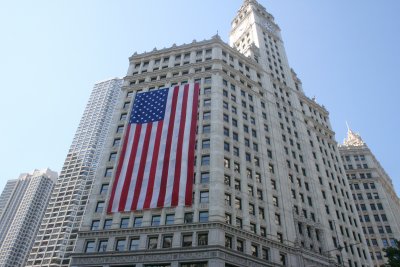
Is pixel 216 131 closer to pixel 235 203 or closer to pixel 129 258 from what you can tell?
pixel 235 203

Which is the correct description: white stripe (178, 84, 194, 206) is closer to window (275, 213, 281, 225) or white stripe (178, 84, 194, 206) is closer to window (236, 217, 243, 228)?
window (236, 217, 243, 228)

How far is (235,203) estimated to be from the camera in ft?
174

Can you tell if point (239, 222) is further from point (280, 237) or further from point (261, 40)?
point (261, 40)

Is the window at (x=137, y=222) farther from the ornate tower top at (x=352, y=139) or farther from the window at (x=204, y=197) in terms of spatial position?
the ornate tower top at (x=352, y=139)

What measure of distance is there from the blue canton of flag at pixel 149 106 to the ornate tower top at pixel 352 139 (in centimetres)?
7838

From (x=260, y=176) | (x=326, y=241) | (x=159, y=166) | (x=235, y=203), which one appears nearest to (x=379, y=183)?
(x=326, y=241)

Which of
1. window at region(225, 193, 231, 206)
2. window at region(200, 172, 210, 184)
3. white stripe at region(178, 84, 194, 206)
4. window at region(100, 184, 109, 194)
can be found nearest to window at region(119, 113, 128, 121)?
white stripe at region(178, 84, 194, 206)

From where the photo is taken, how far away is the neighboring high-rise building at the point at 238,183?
49031 mm

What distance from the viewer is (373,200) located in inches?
4026

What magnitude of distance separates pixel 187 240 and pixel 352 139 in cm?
9946

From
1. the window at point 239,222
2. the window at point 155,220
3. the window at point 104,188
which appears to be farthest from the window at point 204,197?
the window at point 104,188

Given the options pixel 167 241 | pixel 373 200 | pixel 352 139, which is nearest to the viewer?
pixel 167 241

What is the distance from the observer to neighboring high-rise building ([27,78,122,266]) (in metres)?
138

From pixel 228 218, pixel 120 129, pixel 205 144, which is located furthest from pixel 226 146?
Answer: pixel 120 129
